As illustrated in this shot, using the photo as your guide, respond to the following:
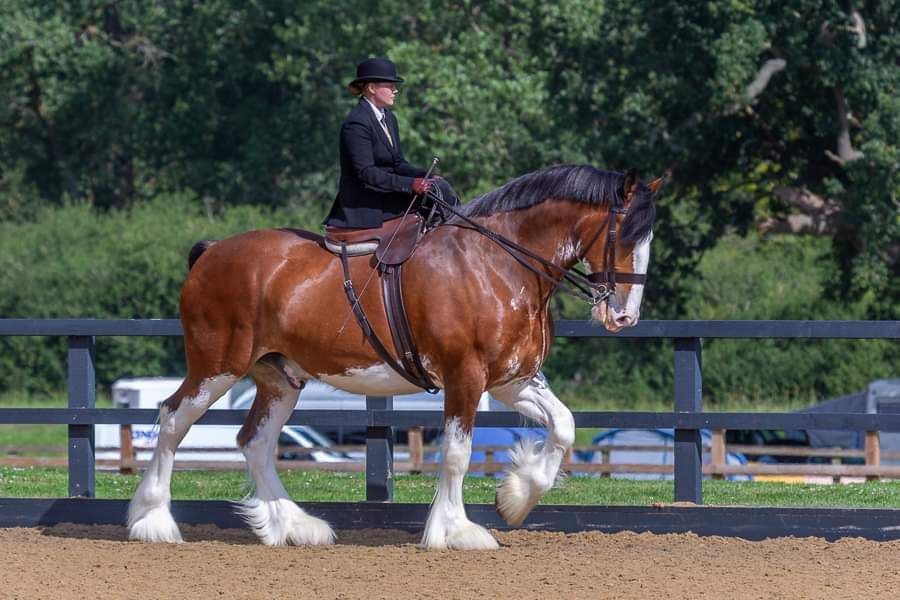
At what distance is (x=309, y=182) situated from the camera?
115 ft

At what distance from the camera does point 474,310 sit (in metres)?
7.58

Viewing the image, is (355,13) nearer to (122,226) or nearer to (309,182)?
(309,182)

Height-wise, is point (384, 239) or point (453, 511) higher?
point (384, 239)

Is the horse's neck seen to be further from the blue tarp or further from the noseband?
the blue tarp

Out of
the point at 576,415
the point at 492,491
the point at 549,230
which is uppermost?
the point at 549,230

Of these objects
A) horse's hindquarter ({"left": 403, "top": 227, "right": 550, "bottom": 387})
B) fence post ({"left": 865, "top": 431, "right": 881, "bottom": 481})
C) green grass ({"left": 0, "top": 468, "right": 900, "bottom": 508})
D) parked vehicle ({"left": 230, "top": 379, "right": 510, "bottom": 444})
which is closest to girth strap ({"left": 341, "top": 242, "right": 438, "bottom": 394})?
horse's hindquarter ({"left": 403, "top": 227, "right": 550, "bottom": 387})

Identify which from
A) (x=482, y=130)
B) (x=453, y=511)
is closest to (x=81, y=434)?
(x=453, y=511)

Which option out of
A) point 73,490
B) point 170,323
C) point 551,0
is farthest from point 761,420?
point 551,0

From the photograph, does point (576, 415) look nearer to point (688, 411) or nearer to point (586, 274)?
point (688, 411)

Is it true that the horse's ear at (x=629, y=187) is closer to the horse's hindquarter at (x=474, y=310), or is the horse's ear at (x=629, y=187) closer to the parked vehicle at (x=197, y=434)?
the horse's hindquarter at (x=474, y=310)

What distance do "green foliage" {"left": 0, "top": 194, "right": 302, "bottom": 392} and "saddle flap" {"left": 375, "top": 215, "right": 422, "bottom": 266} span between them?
898 inches

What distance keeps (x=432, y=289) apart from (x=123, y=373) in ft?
79.5

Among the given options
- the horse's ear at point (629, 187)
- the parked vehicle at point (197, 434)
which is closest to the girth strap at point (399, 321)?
the horse's ear at point (629, 187)

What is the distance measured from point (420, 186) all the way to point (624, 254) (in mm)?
1155
